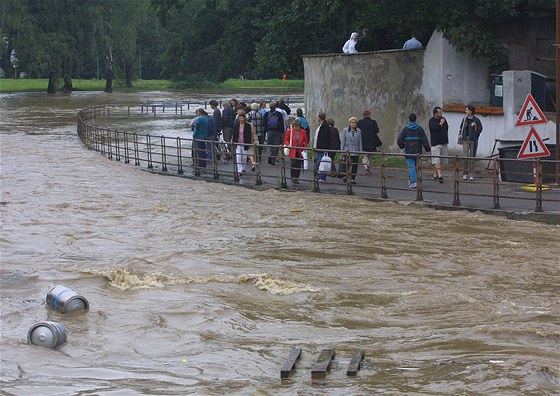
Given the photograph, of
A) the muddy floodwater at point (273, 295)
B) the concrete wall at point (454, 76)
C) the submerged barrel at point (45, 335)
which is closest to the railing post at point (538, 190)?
the muddy floodwater at point (273, 295)

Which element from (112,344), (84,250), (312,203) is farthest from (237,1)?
(112,344)

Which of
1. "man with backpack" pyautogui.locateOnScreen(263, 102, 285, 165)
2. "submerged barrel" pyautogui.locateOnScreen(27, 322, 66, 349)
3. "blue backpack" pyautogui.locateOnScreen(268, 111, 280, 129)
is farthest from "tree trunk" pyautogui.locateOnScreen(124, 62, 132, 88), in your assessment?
"submerged barrel" pyautogui.locateOnScreen(27, 322, 66, 349)

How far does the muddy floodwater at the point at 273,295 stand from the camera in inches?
401

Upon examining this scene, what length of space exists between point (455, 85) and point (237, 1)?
49.1 ft

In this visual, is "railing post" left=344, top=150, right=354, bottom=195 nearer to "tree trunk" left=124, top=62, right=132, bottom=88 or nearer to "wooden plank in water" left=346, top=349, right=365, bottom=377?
"wooden plank in water" left=346, top=349, right=365, bottom=377

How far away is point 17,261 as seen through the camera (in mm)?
16281

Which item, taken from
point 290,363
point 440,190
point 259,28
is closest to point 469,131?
point 440,190

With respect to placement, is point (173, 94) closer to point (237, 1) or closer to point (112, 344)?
point (237, 1)

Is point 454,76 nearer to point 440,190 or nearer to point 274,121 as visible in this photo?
point 274,121

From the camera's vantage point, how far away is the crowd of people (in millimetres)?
21859

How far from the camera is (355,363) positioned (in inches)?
400

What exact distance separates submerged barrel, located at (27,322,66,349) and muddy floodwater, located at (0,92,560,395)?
173 millimetres

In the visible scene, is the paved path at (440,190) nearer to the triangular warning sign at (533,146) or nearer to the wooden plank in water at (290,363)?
the triangular warning sign at (533,146)

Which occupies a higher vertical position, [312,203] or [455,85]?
[455,85]
